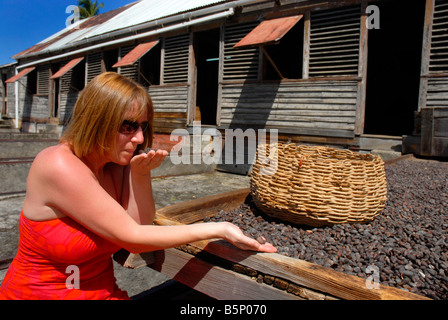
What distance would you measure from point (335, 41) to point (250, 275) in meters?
7.25

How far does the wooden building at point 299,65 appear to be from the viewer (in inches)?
262

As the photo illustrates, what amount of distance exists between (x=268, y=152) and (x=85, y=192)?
65.6 inches

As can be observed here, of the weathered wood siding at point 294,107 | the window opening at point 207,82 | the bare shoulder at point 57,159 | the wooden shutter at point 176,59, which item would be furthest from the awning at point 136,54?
the bare shoulder at point 57,159

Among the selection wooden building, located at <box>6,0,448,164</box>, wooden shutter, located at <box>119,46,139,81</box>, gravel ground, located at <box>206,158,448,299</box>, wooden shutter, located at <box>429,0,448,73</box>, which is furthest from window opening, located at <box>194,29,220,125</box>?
gravel ground, located at <box>206,158,448,299</box>

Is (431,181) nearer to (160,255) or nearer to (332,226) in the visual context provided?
(332,226)

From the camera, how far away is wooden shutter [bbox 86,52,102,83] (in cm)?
1382

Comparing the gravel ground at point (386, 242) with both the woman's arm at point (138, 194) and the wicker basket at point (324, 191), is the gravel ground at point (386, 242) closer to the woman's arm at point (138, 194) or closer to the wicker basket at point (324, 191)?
the wicker basket at point (324, 191)

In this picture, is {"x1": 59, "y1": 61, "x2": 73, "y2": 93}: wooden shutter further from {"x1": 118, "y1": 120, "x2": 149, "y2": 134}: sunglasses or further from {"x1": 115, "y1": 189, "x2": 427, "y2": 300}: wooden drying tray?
{"x1": 118, "y1": 120, "x2": 149, "y2": 134}: sunglasses

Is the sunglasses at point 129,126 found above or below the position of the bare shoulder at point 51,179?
above

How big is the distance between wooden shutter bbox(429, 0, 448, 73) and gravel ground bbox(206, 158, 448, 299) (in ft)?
14.7

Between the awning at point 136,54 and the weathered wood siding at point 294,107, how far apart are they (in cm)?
325

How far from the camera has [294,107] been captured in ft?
26.6

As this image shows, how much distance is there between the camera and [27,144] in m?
9.59

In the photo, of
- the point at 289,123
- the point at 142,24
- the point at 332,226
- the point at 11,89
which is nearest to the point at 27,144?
the point at 142,24
